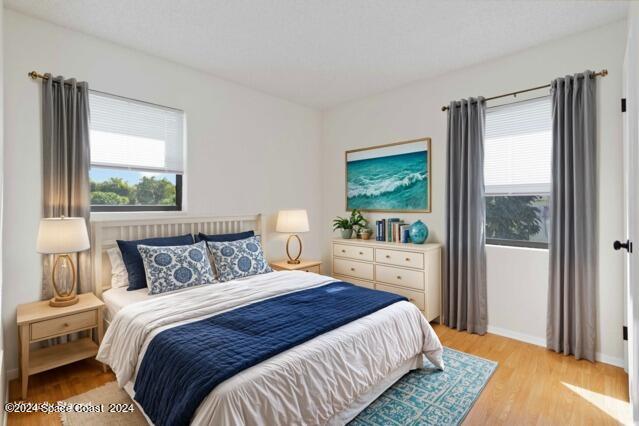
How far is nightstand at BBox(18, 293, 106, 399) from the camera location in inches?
86.9

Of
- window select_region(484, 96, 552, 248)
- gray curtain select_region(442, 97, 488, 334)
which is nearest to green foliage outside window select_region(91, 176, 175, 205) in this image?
gray curtain select_region(442, 97, 488, 334)

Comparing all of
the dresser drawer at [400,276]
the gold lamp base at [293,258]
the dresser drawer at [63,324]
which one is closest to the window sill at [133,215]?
the dresser drawer at [63,324]

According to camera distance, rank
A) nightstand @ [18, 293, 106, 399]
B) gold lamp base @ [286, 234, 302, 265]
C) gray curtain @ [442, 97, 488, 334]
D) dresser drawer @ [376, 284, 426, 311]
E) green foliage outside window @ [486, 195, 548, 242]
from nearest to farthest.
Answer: nightstand @ [18, 293, 106, 399] < green foliage outside window @ [486, 195, 548, 242] < gray curtain @ [442, 97, 488, 334] < dresser drawer @ [376, 284, 426, 311] < gold lamp base @ [286, 234, 302, 265]

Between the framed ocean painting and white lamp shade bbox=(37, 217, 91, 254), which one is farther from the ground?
the framed ocean painting

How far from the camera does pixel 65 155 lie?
2633 mm

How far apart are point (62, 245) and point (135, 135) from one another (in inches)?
47.5

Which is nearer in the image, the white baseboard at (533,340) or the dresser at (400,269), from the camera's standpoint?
the white baseboard at (533,340)

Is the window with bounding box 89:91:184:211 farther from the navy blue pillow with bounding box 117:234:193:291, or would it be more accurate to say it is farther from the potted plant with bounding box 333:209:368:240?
the potted plant with bounding box 333:209:368:240

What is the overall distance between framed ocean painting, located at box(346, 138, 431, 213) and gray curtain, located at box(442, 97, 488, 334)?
351 mm

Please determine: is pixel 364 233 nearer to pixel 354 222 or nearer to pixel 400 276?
pixel 354 222

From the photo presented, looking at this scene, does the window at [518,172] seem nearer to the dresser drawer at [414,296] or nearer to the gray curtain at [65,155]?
the dresser drawer at [414,296]

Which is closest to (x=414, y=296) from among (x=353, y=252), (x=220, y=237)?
(x=353, y=252)

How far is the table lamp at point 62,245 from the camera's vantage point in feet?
7.66

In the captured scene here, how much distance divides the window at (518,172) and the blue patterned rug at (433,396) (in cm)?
128
